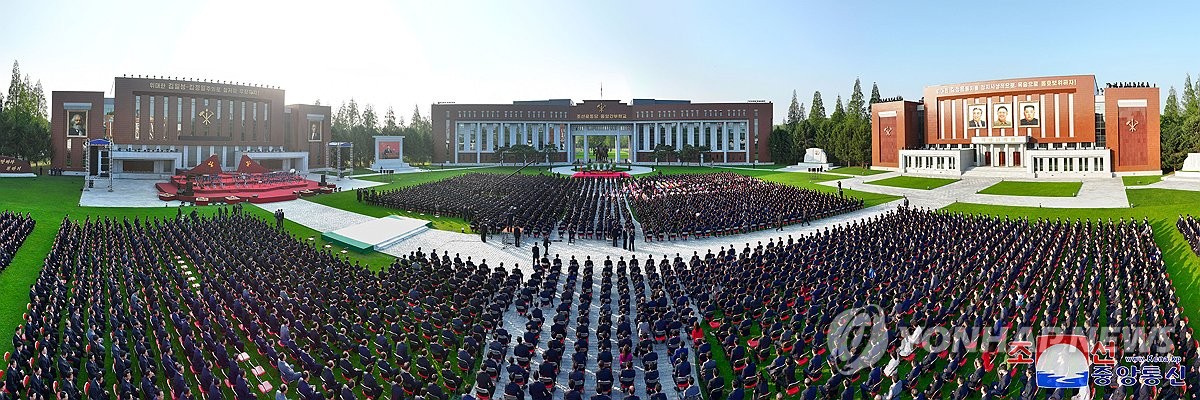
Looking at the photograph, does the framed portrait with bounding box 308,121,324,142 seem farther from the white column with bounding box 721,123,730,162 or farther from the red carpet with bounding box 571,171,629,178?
the white column with bounding box 721,123,730,162

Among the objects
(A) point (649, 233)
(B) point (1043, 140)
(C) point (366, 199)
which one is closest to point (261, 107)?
(C) point (366, 199)

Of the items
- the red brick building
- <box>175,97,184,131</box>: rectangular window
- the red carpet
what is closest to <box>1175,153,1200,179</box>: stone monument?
the red brick building

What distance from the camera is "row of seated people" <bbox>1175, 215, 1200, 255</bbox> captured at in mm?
18281

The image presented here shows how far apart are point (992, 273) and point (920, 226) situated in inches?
313

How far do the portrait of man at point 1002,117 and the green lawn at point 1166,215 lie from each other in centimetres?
2000

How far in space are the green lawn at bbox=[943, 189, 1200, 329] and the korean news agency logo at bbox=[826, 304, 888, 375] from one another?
6688 mm

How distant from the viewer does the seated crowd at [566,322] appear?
9.90 metres

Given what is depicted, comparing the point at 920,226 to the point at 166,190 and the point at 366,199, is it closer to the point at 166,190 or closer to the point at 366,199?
the point at 366,199

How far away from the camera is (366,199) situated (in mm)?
37375

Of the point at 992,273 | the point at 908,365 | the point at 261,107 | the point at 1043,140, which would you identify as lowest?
the point at 908,365

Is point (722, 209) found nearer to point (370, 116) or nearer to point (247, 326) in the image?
point (247, 326)

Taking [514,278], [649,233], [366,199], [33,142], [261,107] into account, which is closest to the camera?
[514,278]

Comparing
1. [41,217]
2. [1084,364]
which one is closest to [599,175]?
[41,217]

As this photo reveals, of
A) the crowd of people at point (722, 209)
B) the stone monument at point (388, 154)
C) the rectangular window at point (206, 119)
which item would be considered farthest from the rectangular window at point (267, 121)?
the crowd of people at point (722, 209)
